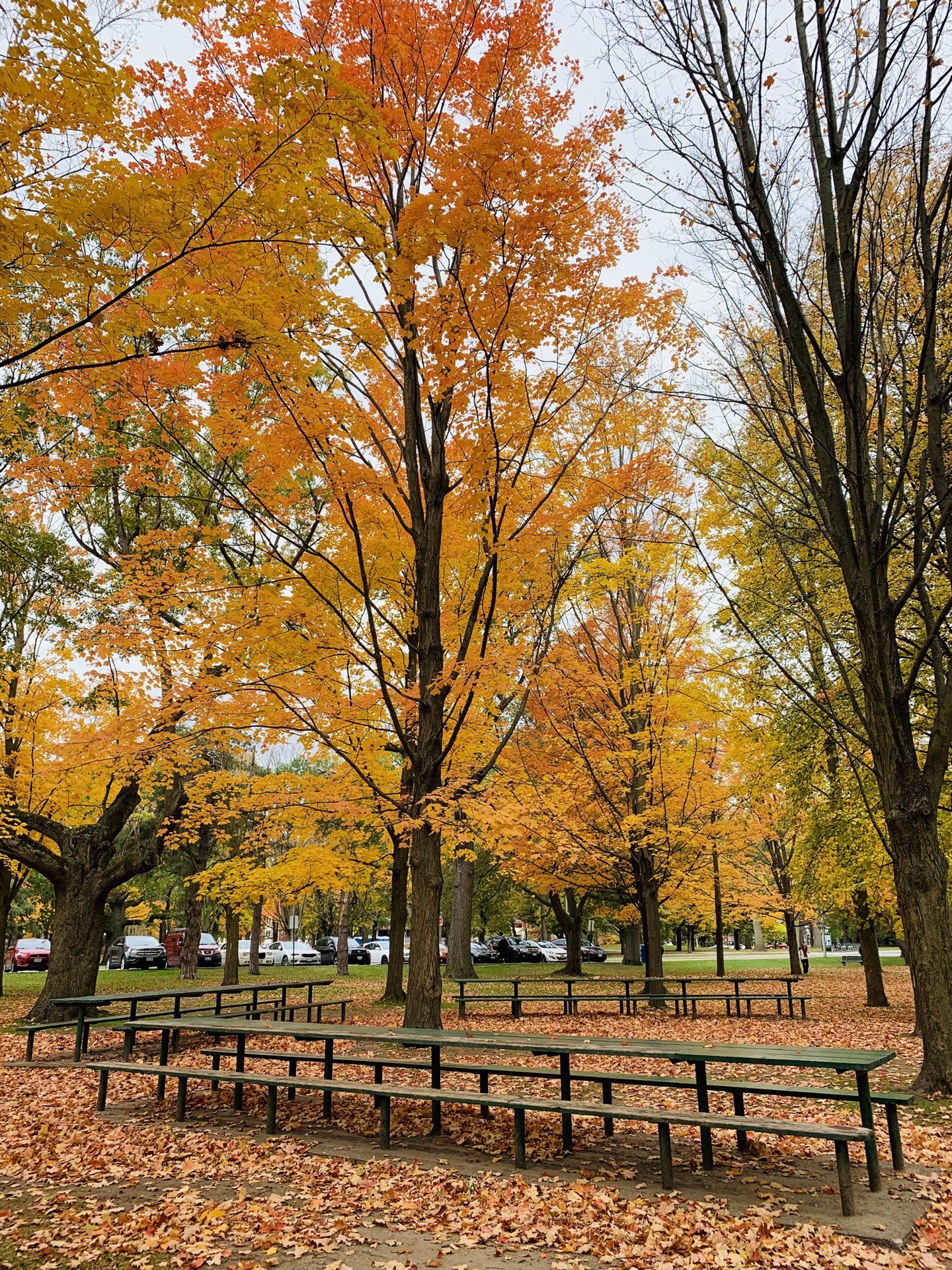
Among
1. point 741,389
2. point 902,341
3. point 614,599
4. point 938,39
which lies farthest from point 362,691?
point 938,39

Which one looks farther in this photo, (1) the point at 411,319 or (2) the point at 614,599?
(2) the point at 614,599

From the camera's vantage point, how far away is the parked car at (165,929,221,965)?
3428cm

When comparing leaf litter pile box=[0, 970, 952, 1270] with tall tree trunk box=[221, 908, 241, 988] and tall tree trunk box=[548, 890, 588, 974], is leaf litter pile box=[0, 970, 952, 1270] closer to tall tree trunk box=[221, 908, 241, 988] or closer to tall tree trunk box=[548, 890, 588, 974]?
tall tree trunk box=[221, 908, 241, 988]

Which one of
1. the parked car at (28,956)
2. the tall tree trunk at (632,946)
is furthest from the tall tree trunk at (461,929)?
the parked car at (28,956)

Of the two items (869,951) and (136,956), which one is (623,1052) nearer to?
(869,951)

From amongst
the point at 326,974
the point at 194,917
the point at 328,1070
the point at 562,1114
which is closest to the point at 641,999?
the point at 328,1070

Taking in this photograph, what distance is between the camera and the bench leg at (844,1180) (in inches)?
153

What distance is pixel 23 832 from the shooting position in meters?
12.4

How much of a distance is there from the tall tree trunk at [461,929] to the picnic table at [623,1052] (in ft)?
43.0

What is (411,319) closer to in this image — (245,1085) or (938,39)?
(938,39)

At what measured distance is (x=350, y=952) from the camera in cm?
3647

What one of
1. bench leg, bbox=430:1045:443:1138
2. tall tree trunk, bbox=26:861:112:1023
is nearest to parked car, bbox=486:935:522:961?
tall tree trunk, bbox=26:861:112:1023

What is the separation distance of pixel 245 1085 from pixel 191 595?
5937 millimetres

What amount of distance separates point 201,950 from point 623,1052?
33982 millimetres
